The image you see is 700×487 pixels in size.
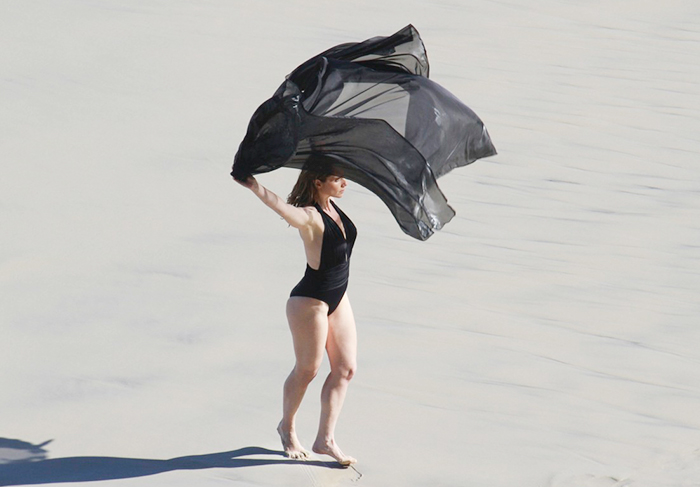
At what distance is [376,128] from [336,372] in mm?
1087

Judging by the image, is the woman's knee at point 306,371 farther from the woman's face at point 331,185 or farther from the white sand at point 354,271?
the woman's face at point 331,185

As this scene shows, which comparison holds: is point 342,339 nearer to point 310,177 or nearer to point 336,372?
point 336,372

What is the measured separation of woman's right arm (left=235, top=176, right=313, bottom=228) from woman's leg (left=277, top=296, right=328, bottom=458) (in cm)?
34

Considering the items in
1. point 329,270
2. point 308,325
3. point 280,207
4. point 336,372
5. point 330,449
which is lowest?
point 330,449

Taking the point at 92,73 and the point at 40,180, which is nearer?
the point at 40,180

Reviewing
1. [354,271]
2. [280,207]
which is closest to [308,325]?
[280,207]

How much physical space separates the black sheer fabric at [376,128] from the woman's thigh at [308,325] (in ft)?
1.66

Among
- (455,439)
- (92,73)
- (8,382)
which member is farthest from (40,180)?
(455,439)

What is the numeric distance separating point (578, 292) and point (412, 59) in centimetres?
295

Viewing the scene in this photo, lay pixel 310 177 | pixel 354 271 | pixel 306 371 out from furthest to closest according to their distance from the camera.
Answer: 1. pixel 354 271
2. pixel 306 371
3. pixel 310 177

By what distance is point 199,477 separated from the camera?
169 inches

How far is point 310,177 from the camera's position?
4.19 m

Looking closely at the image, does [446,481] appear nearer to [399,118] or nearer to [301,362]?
[301,362]

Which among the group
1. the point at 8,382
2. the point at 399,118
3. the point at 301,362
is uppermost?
the point at 399,118
